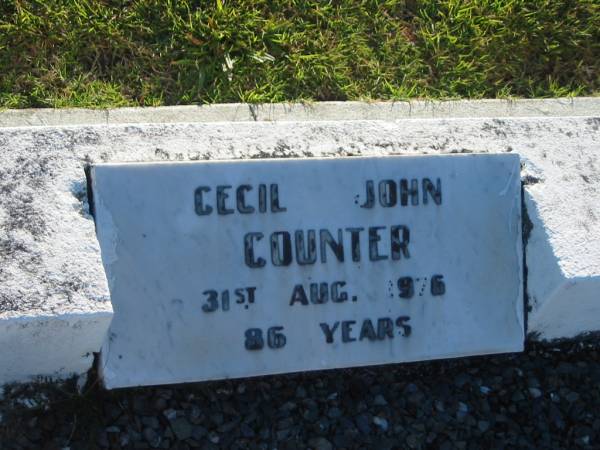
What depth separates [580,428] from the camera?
287 centimetres

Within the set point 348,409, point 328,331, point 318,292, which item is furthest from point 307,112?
point 348,409

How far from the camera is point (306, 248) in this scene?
271 centimetres

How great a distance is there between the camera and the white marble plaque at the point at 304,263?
2607 mm

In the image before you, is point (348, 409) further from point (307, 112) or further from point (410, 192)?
point (307, 112)

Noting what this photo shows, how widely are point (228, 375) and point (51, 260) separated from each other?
0.66 metres

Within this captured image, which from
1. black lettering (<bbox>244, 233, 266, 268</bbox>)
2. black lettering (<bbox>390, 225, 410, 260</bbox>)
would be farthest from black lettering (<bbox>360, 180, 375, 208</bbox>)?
black lettering (<bbox>244, 233, 266, 268</bbox>)

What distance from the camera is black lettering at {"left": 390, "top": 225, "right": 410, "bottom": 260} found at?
277 cm

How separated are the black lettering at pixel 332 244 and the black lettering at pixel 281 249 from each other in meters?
0.11

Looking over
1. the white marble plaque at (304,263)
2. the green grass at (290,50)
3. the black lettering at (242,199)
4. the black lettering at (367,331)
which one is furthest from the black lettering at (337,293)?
the green grass at (290,50)

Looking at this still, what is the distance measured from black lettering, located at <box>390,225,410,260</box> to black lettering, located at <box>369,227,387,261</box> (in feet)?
0.16

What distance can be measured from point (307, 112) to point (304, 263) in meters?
0.73

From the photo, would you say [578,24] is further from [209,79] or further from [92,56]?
[92,56]

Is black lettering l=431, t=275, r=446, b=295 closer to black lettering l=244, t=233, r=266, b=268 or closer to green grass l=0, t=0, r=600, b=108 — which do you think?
black lettering l=244, t=233, r=266, b=268

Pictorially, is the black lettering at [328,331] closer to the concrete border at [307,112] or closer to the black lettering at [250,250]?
the black lettering at [250,250]
